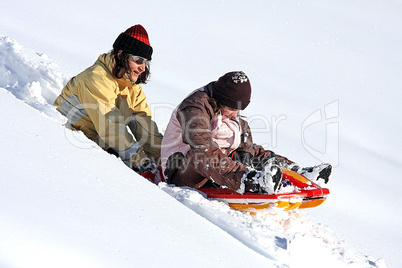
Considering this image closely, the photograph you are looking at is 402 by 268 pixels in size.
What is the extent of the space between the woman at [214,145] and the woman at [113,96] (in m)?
0.32

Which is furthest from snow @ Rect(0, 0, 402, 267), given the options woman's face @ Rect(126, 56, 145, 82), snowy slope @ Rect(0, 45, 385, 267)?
woman's face @ Rect(126, 56, 145, 82)

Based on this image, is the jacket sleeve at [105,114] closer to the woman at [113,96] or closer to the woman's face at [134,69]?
the woman at [113,96]

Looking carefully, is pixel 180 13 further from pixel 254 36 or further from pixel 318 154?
pixel 318 154

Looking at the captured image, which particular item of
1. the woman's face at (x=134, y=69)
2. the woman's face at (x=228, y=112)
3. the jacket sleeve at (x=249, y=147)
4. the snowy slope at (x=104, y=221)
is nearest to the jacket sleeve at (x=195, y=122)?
the woman's face at (x=228, y=112)

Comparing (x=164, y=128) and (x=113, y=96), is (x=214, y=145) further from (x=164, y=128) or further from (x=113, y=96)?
(x=164, y=128)

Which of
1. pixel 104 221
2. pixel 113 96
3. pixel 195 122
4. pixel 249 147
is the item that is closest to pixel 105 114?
pixel 113 96

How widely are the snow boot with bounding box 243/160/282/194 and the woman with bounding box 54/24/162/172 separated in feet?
2.91

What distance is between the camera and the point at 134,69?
3.63 metres

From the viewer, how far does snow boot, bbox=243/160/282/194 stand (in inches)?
113

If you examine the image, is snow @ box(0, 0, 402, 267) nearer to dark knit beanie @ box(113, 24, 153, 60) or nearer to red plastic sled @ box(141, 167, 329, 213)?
red plastic sled @ box(141, 167, 329, 213)

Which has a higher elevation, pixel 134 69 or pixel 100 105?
pixel 134 69

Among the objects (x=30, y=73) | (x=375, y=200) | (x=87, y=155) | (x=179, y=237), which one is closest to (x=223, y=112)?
(x=87, y=155)

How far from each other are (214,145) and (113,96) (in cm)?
82

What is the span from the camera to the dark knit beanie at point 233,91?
3.10 metres
